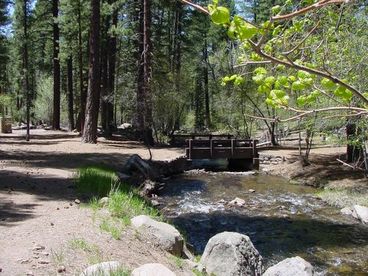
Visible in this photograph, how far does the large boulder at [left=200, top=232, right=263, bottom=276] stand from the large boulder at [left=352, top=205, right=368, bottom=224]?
17.8ft

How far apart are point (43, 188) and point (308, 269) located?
583cm

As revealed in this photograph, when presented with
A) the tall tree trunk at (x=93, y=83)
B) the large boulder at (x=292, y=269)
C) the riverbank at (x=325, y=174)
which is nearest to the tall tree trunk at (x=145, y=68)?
the tall tree trunk at (x=93, y=83)

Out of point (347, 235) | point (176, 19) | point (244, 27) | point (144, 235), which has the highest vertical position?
point (176, 19)

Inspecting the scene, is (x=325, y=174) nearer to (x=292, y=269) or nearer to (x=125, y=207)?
(x=125, y=207)

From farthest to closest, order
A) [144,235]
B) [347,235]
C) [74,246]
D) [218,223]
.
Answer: [218,223], [347,235], [144,235], [74,246]

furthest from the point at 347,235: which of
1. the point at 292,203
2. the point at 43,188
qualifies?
the point at 43,188

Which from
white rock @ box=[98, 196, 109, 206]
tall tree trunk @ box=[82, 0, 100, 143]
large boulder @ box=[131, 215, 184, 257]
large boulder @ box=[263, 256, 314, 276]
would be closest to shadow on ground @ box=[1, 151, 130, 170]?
tall tree trunk @ box=[82, 0, 100, 143]

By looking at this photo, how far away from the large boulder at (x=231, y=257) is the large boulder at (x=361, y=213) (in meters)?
5.44

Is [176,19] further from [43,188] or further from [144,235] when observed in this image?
[144,235]

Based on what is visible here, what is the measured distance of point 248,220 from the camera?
11406 mm

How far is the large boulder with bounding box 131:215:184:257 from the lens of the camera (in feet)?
22.1

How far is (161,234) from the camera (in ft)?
22.4

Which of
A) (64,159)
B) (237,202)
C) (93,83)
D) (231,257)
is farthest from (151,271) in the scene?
(93,83)

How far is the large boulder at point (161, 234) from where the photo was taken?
6.75m
